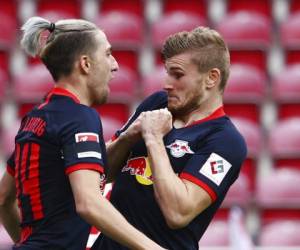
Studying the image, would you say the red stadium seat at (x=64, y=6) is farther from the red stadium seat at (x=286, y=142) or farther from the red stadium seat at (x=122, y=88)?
the red stadium seat at (x=286, y=142)

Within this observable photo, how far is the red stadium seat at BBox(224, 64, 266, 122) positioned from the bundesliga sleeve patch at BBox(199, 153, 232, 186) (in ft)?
11.9

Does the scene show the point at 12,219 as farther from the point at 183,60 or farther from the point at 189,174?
the point at 183,60

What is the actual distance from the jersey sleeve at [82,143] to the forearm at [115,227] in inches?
5.7

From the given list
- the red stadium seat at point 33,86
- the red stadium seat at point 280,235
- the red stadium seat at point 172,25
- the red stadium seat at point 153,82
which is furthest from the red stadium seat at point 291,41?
the red stadium seat at point 33,86

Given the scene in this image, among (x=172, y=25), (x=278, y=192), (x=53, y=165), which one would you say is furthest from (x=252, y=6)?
(x=53, y=165)

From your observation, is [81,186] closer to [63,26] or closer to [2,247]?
[63,26]

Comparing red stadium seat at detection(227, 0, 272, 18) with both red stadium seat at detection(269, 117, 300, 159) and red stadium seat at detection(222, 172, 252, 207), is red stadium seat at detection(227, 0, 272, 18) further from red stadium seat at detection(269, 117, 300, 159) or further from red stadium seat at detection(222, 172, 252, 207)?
red stadium seat at detection(222, 172, 252, 207)

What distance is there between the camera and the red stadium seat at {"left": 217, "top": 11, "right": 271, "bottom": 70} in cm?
741

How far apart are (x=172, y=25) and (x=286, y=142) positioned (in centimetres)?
133

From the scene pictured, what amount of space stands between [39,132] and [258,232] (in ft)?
11.9

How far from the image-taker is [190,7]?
307 inches

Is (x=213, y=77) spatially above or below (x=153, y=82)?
above

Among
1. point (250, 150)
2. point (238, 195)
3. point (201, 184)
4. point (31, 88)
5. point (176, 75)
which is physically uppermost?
point (176, 75)

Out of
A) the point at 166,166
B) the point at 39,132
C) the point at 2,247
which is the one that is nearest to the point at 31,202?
the point at 39,132
